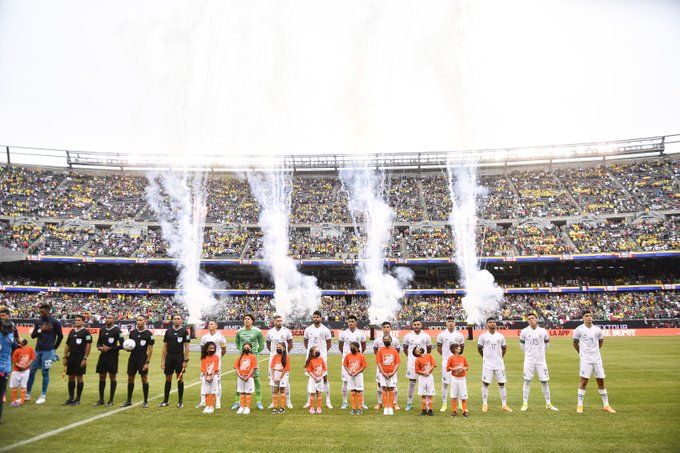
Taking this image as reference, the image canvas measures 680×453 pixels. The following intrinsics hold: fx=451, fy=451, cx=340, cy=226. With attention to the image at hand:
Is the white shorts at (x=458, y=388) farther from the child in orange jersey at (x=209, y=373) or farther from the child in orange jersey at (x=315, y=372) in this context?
the child in orange jersey at (x=209, y=373)

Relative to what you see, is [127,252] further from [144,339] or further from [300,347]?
[144,339]

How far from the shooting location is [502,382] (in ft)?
41.1

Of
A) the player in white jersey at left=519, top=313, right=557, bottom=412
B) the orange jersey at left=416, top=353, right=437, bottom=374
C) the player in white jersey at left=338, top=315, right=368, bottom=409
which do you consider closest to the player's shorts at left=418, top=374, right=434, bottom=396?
the orange jersey at left=416, top=353, right=437, bottom=374

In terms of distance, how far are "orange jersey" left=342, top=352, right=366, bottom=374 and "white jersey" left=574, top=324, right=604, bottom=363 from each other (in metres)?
6.12

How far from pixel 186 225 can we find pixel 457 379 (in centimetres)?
5285

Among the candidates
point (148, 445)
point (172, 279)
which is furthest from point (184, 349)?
point (172, 279)

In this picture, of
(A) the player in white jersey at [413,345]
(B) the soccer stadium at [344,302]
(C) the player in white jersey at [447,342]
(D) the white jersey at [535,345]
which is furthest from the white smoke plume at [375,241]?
(D) the white jersey at [535,345]

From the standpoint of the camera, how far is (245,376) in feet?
40.0

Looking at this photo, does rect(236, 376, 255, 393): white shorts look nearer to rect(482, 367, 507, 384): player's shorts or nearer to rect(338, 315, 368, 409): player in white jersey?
rect(338, 315, 368, 409): player in white jersey

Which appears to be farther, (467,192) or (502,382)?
(467,192)

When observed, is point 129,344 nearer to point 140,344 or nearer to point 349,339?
point 140,344

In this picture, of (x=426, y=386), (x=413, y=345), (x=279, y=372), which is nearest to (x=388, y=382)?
(x=426, y=386)

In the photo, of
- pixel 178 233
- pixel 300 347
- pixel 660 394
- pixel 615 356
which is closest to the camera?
pixel 660 394

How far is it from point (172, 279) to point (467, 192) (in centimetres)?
4265
